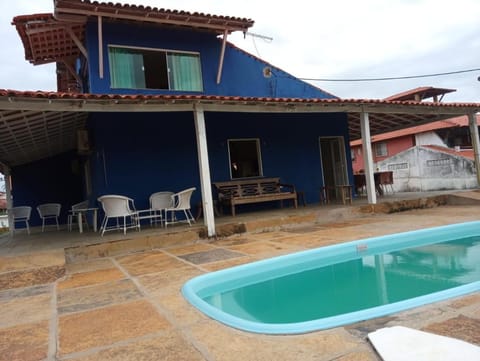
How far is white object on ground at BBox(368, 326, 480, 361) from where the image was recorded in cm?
197

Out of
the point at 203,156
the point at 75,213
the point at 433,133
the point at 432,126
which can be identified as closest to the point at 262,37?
the point at 203,156

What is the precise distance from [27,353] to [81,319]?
24.8 inches

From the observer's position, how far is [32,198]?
11.9m

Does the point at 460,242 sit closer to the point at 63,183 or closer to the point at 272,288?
the point at 272,288

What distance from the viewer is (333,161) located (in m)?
12.0

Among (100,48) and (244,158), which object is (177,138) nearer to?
(244,158)

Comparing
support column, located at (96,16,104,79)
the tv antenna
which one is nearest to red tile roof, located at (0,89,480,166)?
support column, located at (96,16,104,79)

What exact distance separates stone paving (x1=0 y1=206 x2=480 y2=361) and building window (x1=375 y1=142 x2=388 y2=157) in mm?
23537

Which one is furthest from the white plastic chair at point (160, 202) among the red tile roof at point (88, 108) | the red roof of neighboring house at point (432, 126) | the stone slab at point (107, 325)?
the red roof of neighboring house at point (432, 126)

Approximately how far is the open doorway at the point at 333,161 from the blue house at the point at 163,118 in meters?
0.03

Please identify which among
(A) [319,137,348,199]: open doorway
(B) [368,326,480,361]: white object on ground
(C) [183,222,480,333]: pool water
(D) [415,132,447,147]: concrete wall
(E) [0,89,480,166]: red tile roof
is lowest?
(C) [183,222,480,333]: pool water

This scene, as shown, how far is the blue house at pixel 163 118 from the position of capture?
802 centimetres

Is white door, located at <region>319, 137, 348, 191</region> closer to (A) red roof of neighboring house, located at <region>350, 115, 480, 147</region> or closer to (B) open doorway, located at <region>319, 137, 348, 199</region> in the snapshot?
(B) open doorway, located at <region>319, 137, 348, 199</region>

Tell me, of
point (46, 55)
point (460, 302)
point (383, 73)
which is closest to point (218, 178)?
point (46, 55)
